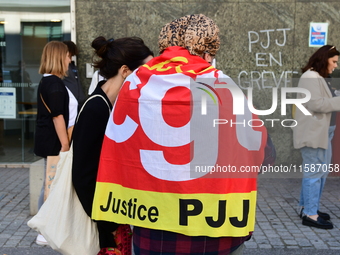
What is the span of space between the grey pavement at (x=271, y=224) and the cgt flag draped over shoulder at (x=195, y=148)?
2.71 metres

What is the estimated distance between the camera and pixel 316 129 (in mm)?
4910

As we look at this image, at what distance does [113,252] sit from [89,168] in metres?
0.45

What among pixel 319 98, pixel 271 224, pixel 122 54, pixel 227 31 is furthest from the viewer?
pixel 227 31

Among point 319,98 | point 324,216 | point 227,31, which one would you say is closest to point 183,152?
point 319,98

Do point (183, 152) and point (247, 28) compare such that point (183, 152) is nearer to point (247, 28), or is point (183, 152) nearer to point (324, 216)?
point (324, 216)

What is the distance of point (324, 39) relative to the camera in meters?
8.16

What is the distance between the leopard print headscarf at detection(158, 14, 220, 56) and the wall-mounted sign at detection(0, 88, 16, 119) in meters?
6.86

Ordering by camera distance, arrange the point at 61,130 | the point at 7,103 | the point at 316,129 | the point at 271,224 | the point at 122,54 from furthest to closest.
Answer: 1. the point at 7,103
2. the point at 271,224
3. the point at 316,129
4. the point at 61,130
5. the point at 122,54

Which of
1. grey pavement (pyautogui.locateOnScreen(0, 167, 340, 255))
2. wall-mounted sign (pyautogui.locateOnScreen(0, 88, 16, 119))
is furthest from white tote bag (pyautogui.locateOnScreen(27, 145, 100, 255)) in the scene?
wall-mounted sign (pyautogui.locateOnScreen(0, 88, 16, 119))

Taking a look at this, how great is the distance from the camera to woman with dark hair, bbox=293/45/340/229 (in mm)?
4848

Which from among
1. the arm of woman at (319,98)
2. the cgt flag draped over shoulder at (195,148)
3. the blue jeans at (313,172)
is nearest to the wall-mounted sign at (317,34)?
the blue jeans at (313,172)

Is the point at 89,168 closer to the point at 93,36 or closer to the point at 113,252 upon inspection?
the point at 113,252

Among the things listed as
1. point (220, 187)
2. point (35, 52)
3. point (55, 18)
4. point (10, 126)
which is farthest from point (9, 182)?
point (220, 187)

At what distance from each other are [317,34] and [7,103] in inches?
216
